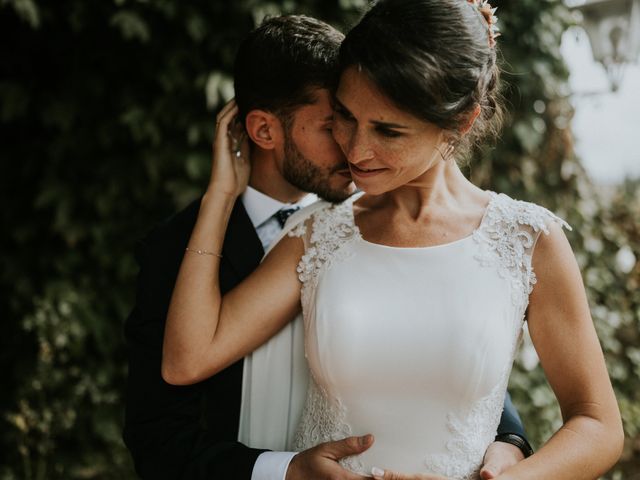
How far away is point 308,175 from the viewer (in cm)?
201

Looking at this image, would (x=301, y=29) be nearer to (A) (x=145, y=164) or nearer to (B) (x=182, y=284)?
(B) (x=182, y=284)

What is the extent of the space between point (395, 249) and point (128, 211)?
228 centimetres

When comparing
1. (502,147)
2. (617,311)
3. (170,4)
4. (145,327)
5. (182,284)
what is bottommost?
(617,311)

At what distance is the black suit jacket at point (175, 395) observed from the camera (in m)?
1.86

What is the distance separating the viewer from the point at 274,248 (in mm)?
1867

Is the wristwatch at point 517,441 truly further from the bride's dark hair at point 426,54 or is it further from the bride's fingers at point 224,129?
the bride's fingers at point 224,129

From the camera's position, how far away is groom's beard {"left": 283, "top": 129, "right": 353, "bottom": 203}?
1.97 metres

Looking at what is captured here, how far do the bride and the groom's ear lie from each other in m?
0.35

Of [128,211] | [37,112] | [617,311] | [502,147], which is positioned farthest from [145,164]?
[617,311]

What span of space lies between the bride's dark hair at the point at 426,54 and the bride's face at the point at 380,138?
3 cm

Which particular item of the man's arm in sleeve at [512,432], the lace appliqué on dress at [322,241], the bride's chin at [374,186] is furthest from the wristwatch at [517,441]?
the bride's chin at [374,186]

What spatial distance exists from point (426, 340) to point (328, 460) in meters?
0.37

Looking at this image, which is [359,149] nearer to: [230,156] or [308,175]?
[308,175]

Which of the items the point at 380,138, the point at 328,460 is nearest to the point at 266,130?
the point at 380,138
